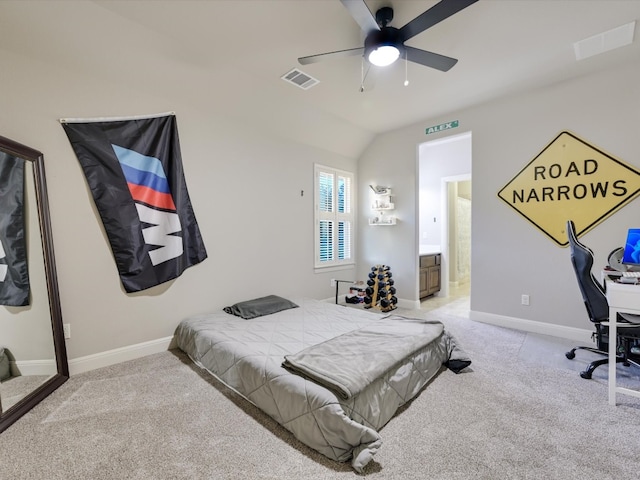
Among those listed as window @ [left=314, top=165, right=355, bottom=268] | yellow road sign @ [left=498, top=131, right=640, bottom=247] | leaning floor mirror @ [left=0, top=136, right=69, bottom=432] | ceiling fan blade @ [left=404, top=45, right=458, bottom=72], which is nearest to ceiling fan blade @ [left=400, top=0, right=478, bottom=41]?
ceiling fan blade @ [left=404, top=45, right=458, bottom=72]

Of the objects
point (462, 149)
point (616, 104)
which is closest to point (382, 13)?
point (616, 104)

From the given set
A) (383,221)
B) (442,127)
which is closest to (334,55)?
(442,127)

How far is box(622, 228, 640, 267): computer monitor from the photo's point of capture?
8.09 ft

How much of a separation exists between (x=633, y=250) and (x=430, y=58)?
2.39 m

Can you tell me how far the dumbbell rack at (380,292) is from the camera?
4188 mm

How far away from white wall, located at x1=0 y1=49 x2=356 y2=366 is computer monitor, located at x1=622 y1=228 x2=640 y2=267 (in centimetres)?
334

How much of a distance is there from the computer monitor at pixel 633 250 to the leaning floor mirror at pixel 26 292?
4.74m

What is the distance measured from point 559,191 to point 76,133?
190 inches

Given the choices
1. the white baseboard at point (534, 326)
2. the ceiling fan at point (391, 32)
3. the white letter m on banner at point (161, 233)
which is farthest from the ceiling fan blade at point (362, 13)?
the white baseboard at point (534, 326)

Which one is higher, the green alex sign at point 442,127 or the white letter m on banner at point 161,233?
the green alex sign at point 442,127

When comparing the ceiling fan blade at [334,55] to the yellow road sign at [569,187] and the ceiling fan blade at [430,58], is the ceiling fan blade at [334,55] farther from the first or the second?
the yellow road sign at [569,187]

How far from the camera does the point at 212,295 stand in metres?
3.25

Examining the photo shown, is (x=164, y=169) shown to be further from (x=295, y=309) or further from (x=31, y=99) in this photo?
(x=295, y=309)

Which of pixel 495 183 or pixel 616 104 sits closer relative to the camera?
pixel 616 104
